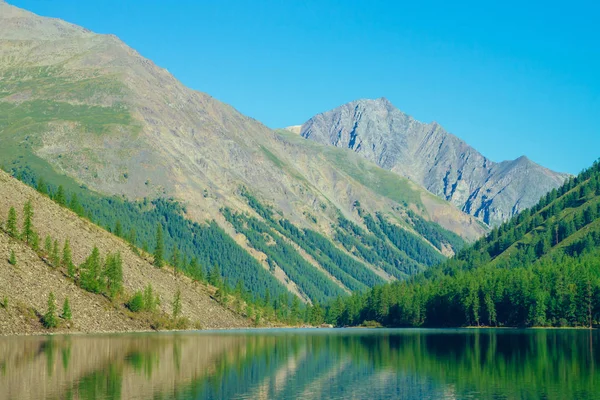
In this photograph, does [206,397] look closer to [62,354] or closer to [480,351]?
[62,354]

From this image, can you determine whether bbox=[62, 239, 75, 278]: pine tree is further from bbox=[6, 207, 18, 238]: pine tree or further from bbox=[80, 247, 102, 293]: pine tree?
bbox=[6, 207, 18, 238]: pine tree

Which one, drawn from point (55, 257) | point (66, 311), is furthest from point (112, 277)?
point (66, 311)

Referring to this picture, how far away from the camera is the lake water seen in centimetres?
7838

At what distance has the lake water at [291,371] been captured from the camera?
7838 cm

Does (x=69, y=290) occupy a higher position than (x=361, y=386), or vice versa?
(x=69, y=290)

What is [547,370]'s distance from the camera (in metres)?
96.8

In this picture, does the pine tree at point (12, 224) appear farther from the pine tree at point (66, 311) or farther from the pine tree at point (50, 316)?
the pine tree at point (50, 316)

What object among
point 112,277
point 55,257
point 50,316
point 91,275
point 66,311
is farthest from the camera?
point 112,277

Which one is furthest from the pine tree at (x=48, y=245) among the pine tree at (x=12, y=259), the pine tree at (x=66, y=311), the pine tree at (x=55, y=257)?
the pine tree at (x=66, y=311)

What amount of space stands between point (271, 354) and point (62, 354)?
34916 millimetres

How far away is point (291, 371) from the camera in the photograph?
331 feet

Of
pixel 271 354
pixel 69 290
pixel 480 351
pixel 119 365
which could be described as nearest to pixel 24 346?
pixel 119 365

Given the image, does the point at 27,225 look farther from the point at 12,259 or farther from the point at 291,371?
the point at 291,371

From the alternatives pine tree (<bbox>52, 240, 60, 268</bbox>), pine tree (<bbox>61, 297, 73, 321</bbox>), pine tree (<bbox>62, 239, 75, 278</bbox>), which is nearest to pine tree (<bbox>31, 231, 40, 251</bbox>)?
pine tree (<bbox>52, 240, 60, 268</bbox>)
